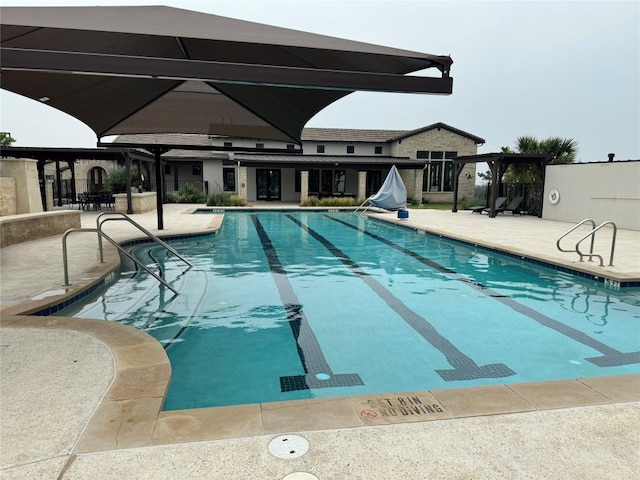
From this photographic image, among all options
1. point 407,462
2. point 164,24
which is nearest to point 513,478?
point 407,462

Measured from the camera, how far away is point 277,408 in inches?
109

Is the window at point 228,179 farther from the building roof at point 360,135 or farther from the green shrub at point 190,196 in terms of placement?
the building roof at point 360,135

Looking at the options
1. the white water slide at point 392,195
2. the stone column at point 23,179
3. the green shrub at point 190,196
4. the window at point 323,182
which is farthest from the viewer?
the window at point 323,182

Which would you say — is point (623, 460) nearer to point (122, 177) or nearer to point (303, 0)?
point (303, 0)

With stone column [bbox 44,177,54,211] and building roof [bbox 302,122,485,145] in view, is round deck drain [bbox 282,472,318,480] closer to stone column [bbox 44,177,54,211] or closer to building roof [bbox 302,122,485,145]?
stone column [bbox 44,177,54,211]

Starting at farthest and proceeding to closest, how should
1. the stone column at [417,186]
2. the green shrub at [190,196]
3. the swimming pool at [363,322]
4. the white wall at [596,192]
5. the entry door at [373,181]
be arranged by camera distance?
the entry door at [373,181]
the stone column at [417,186]
the green shrub at [190,196]
the white wall at [596,192]
the swimming pool at [363,322]

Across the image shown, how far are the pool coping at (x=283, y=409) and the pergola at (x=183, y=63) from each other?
222 centimetres

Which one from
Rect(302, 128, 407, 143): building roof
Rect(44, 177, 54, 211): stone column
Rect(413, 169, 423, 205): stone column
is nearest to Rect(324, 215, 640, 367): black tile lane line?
Rect(44, 177, 54, 211): stone column

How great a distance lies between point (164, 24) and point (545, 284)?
7.51m

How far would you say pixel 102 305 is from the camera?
20.1ft

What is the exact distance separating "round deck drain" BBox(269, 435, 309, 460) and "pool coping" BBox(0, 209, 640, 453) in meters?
0.08

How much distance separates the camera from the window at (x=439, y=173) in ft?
97.2

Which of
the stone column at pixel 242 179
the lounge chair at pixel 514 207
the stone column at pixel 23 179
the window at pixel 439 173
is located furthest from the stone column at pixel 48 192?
the window at pixel 439 173

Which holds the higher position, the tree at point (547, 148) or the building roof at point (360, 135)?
the building roof at point (360, 135)
